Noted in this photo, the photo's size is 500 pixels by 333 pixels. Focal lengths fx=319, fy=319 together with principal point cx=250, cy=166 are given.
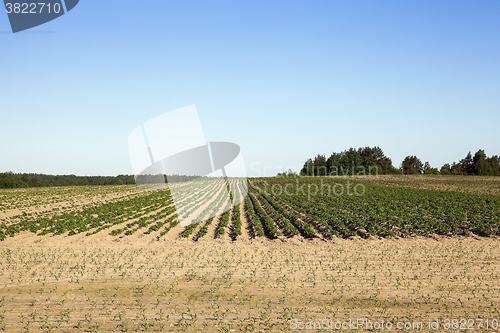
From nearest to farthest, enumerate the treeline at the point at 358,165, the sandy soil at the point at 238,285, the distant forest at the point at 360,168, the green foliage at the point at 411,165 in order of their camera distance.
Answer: the sandy soil at the point at 238,285 < the distant forest at the point at 360,168 < the treeline at the point at 358,165 < the green foliage at the point at 411,165

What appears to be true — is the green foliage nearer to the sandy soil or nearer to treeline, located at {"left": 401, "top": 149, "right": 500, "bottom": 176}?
treeline, located at {"left": 401, "top": 149, "right": 500, "bottom": 176}

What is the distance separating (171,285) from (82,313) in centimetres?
302

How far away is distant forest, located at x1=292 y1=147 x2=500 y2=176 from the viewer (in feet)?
409

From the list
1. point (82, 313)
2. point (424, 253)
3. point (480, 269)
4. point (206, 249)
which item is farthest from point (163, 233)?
point (480, 269)

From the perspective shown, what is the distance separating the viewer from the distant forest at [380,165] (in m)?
125

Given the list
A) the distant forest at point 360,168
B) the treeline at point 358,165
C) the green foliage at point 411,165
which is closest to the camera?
the distant forest at point 360,168

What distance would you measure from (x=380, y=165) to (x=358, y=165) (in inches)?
550

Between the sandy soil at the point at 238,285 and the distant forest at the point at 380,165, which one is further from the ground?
the distant forest at the point at 380,165

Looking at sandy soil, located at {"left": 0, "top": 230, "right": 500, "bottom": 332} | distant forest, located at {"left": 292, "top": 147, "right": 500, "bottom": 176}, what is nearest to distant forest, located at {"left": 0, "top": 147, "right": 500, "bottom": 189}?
distant forest, located at {"left": 292, "top": 147, "right": 500, "bottom": 176}

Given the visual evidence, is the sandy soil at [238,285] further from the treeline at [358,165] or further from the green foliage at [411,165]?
the green foliage at [411,165]

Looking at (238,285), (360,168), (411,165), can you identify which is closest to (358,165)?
(360,168)

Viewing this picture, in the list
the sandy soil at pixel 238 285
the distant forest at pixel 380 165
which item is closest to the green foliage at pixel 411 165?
the distant forest at pixel 380 165

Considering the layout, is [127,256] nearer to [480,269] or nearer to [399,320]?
[399,320]

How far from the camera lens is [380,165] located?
145 meters
